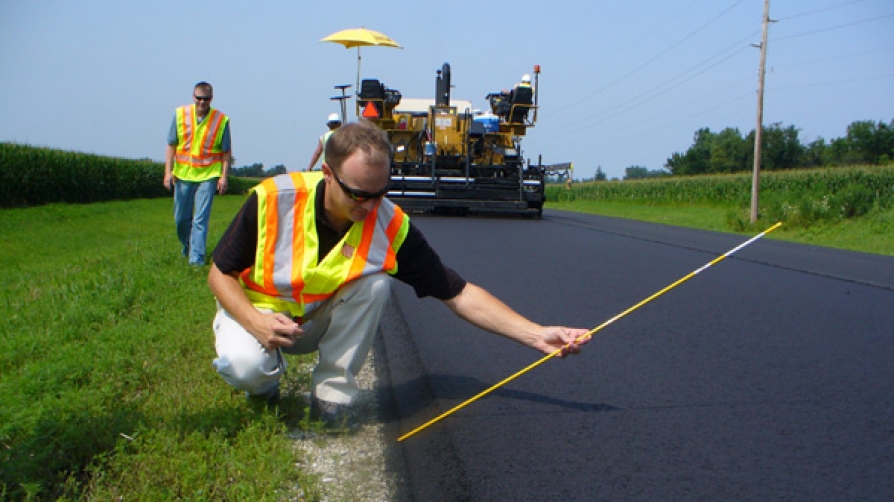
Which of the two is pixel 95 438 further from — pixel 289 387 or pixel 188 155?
pixel 188 155

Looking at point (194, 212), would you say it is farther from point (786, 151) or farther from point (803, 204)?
point (786, 151)

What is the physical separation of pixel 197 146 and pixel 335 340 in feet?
16.8

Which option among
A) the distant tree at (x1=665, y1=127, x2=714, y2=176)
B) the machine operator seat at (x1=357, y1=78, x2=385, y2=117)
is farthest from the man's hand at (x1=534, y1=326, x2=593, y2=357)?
the distant tree at (x1=665, y1=127, x2=714, y2=176)

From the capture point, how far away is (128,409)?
12.0 feet

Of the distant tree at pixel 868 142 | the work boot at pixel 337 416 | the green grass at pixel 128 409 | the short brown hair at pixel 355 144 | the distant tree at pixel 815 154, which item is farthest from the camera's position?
the distant tree at pixel 815 154

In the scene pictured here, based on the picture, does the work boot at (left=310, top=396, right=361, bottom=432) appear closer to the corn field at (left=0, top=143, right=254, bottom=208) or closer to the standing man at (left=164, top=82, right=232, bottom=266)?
the standing man at (left=164, top=82, right=232, bottom=266)

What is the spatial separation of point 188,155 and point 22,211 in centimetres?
1613

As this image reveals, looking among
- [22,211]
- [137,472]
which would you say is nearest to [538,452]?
[137,472]

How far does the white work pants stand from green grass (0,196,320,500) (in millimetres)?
158

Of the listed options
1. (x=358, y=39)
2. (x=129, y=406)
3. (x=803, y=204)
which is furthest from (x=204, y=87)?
(x=803, y=204)

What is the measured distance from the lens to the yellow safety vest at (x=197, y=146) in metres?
8.34

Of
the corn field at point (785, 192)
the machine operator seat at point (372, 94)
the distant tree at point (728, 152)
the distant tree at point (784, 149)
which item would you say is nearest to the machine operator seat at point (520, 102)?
the machine operator seat at point (372, 94)

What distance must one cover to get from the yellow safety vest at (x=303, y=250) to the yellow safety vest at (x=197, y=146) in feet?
16.2

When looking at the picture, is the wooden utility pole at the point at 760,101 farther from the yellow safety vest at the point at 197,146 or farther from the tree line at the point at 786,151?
the tree line at the point at 786,151
